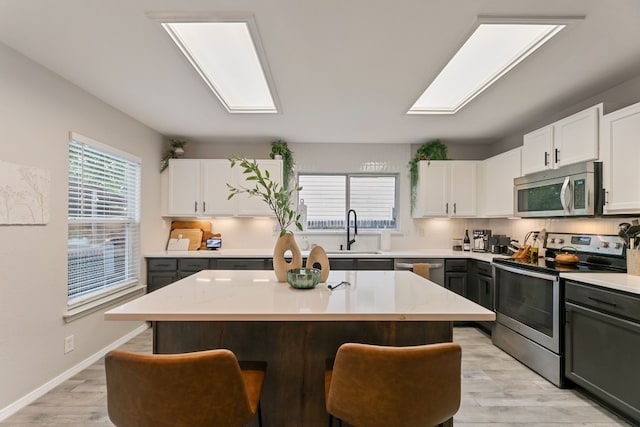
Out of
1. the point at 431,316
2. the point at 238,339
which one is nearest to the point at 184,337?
the point at 238,339

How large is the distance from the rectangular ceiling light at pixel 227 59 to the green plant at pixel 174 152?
1.49 metres

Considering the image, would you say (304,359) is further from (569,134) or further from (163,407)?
(569,134)

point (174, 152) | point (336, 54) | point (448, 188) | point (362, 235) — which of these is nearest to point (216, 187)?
point (174, 152)

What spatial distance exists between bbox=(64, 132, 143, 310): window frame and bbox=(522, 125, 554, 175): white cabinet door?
4.25m

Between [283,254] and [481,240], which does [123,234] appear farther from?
[481,240]

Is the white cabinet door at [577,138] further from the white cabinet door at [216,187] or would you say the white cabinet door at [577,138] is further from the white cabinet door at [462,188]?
the white cabinet door at [216,187]

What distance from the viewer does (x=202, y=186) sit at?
443 cm

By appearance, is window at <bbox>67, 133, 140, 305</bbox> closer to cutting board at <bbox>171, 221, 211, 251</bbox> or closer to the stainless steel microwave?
cutting board at <bbox>171, 221, 211, 251</bbox>

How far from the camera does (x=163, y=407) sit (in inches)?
42.8

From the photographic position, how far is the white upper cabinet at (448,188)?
447 centimetres

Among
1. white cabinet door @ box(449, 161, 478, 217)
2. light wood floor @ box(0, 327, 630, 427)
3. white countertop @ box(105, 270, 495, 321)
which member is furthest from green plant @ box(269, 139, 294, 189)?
light wood floor @ box(0, 327, 630, 427)

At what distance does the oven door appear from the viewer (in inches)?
103

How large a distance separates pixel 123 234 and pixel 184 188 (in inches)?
41.2

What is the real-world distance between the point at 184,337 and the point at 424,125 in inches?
132
